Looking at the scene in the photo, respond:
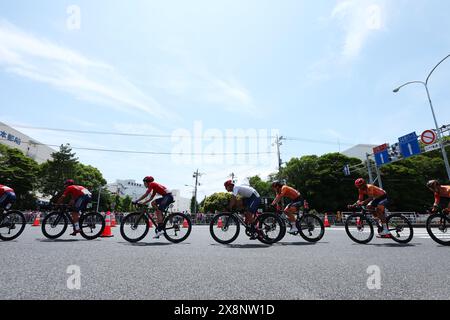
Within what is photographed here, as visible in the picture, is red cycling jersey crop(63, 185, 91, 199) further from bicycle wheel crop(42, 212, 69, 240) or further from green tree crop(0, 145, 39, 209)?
green tree crop(0, 145, 39, 209)

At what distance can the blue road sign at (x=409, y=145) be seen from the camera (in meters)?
18.1

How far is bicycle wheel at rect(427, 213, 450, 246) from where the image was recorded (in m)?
6.35

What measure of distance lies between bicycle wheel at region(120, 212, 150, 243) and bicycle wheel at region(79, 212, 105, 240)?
30.4 inches

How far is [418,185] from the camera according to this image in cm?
4025

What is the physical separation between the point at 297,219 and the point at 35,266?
19.9 ft

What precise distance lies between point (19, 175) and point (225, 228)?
43432 millimetres

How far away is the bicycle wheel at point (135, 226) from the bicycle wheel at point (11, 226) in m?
2.73

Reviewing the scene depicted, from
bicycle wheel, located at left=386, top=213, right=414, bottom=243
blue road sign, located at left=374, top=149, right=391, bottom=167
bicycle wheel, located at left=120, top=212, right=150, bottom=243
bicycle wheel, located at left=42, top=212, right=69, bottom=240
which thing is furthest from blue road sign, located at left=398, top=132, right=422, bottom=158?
bicycle wheel, located at left=42, top=212, right=69, bottom=240

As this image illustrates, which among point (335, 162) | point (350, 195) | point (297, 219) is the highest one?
point (335, 162)

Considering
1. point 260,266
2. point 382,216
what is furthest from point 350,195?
point 260,266

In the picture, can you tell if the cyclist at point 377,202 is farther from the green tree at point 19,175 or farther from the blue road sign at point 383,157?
the green tree at point 19,175

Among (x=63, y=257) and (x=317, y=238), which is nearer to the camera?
(x=63, y=257)

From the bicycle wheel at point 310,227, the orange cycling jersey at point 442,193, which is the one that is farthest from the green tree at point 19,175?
the orange cycling jersey at point 442,193
